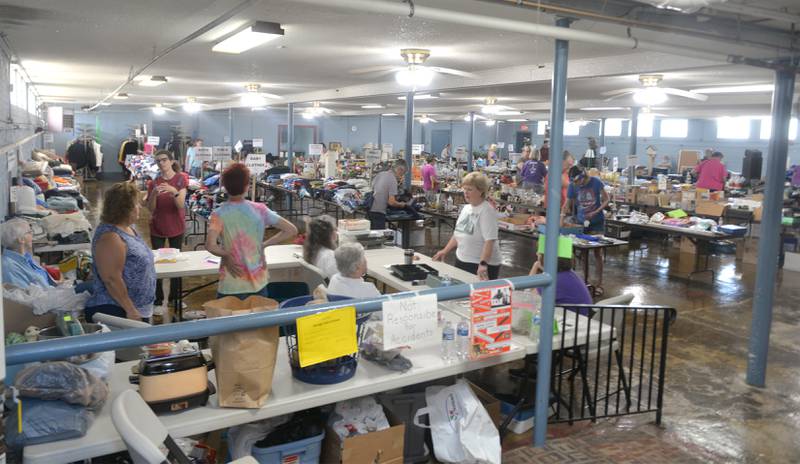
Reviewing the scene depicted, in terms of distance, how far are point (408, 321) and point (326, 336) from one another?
0.40 metres

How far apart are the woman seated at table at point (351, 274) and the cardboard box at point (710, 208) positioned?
8.38m

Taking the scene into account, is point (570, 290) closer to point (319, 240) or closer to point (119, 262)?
point (319, 240)

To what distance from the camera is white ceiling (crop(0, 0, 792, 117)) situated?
4.75 metres

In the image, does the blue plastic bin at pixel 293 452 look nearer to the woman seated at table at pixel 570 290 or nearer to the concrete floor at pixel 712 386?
the concrete floor at pixel 712 386

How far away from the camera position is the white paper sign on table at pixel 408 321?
273 centimetres

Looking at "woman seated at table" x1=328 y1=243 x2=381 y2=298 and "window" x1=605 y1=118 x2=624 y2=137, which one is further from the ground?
"window" x1=605 y1=118 x2=624 y2=137

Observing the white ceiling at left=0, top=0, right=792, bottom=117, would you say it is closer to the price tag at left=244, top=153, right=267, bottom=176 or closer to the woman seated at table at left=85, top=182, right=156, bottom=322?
the price tag at left=244, top=153, right=267, bottom=176

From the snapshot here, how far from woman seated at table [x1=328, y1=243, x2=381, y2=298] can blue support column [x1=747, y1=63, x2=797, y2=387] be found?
3.09m

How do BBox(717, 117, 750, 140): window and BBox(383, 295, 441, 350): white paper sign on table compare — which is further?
BBox(717, 117, 750, 140): window

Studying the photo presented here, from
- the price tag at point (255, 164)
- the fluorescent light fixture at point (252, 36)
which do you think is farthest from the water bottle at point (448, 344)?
the price tag at point (255, 164)

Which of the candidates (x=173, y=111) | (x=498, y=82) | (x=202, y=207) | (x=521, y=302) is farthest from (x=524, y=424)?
(x=173, y=111)

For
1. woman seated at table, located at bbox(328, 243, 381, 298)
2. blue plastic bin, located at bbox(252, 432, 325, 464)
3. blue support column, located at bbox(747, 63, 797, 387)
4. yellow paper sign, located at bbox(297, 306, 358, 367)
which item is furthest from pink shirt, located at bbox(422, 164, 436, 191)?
yellow paper sign, located at bbox(297, 306, 358, 367)

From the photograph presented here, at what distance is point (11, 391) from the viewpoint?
1.96 meters

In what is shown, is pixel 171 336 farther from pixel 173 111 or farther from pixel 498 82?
pixel 173 111
